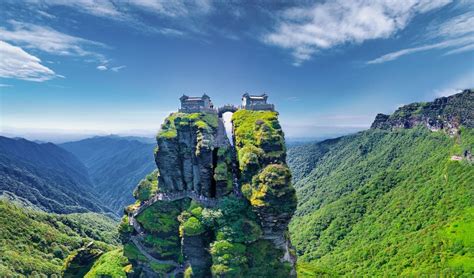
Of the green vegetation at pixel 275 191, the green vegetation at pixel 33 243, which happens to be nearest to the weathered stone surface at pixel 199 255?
the green vegetation at pixel 275 191

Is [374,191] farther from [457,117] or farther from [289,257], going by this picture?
[289,257]

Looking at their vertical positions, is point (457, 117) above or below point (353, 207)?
above

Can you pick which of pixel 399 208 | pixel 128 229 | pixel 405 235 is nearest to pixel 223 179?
pixel 128 229

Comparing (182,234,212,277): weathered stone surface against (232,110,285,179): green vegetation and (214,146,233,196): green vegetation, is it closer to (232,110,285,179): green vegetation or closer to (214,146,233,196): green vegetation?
(214,146,233,196): green vegetation

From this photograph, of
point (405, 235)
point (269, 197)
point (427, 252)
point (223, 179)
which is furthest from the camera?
point (405, 235)

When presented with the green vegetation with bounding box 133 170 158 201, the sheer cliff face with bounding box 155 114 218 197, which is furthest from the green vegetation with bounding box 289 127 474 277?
the green vegetation with bounding box 133 170 158 201

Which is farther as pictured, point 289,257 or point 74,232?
point 74,232

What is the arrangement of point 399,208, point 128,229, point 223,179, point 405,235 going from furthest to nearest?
1. point 399,208
2. point 405,235
3. point 128,229
4. point 223,179
